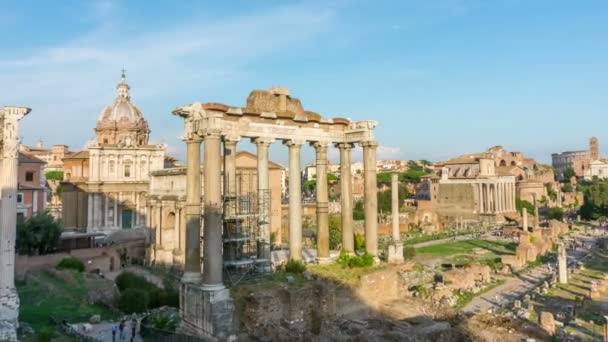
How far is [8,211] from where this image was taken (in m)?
12.4

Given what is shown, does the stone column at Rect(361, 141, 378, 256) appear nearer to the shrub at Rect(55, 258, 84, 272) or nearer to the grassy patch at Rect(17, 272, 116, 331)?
the grassy patch at Rect(17, 272, 116, 331)

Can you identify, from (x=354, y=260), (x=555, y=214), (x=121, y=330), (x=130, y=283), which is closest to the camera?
(x=121, y=330)

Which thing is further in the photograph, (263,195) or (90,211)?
(90,211)

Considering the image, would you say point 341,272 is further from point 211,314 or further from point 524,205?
point 524,205

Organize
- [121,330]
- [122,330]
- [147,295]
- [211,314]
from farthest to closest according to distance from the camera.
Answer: [147,295], [122,330], [121,330], [211,314]

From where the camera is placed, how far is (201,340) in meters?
10.8

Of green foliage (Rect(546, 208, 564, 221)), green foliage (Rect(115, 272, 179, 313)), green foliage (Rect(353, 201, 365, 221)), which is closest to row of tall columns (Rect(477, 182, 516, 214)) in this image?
green foliage (Rect(546, 208, 564, 221))

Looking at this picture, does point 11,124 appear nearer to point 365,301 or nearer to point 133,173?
point 365,301

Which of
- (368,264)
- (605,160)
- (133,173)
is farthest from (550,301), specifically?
(605,160)

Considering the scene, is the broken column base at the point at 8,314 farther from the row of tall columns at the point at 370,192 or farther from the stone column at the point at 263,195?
the row of tall columns at the point at 370,192

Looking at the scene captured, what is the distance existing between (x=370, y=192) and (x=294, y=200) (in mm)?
2711

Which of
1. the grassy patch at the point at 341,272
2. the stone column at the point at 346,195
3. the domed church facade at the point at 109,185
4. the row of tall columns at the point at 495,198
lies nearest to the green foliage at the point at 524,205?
the row of tall columns at the point at 495,198

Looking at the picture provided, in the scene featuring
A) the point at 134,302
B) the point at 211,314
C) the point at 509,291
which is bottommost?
the point at 509,291

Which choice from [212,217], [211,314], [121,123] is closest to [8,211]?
[212,217]
